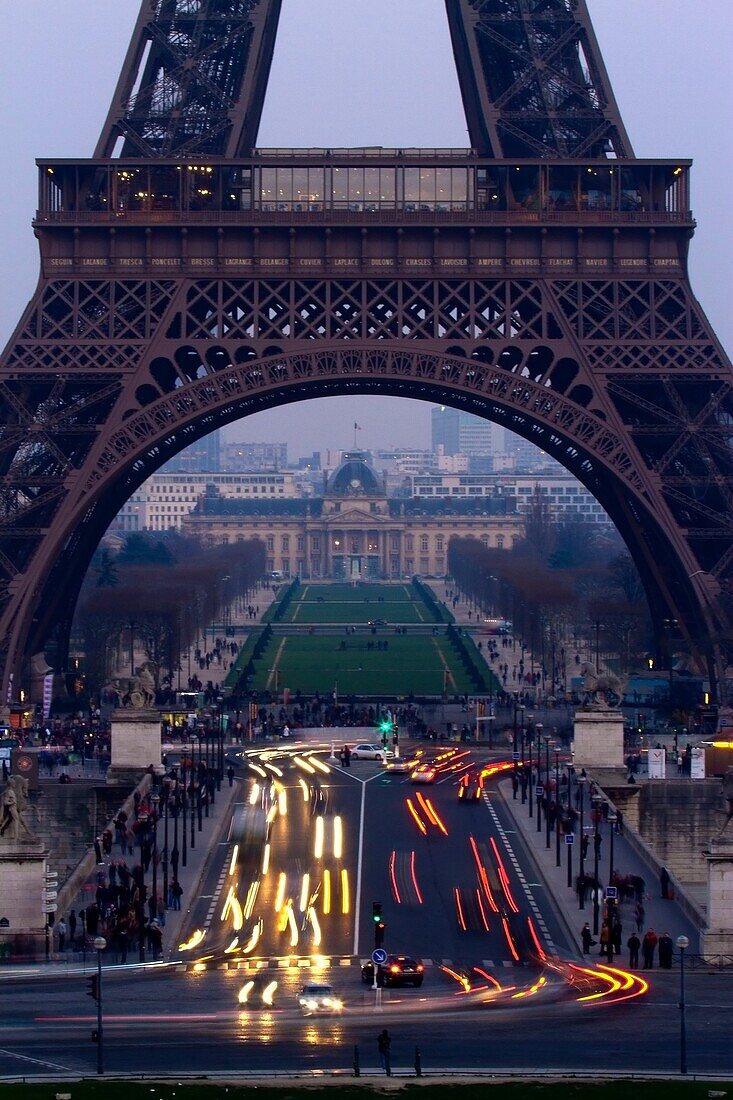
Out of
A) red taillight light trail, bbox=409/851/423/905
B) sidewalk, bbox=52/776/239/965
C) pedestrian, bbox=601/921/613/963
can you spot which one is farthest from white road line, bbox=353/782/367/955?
pedestrian, bbox=601/921/613/963

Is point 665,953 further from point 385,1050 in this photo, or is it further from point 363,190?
point 363,190

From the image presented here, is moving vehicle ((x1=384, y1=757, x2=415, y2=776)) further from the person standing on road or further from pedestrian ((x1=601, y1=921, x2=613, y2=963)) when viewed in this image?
pedestrian ((x1=601, y1=921, x2=613, y2=963))

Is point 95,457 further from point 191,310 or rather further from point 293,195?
point 293,195

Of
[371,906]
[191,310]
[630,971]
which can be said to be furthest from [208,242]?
[630,971]

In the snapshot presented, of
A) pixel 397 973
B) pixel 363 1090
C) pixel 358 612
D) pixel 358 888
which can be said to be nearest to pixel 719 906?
pixel 397 973

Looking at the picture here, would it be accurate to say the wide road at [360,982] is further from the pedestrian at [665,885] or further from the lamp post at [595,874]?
the pedestrian at [665,885]

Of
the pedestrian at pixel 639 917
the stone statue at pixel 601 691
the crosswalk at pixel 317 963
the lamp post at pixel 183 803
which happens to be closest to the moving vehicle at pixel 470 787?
the stone statue at pixel 601 691
